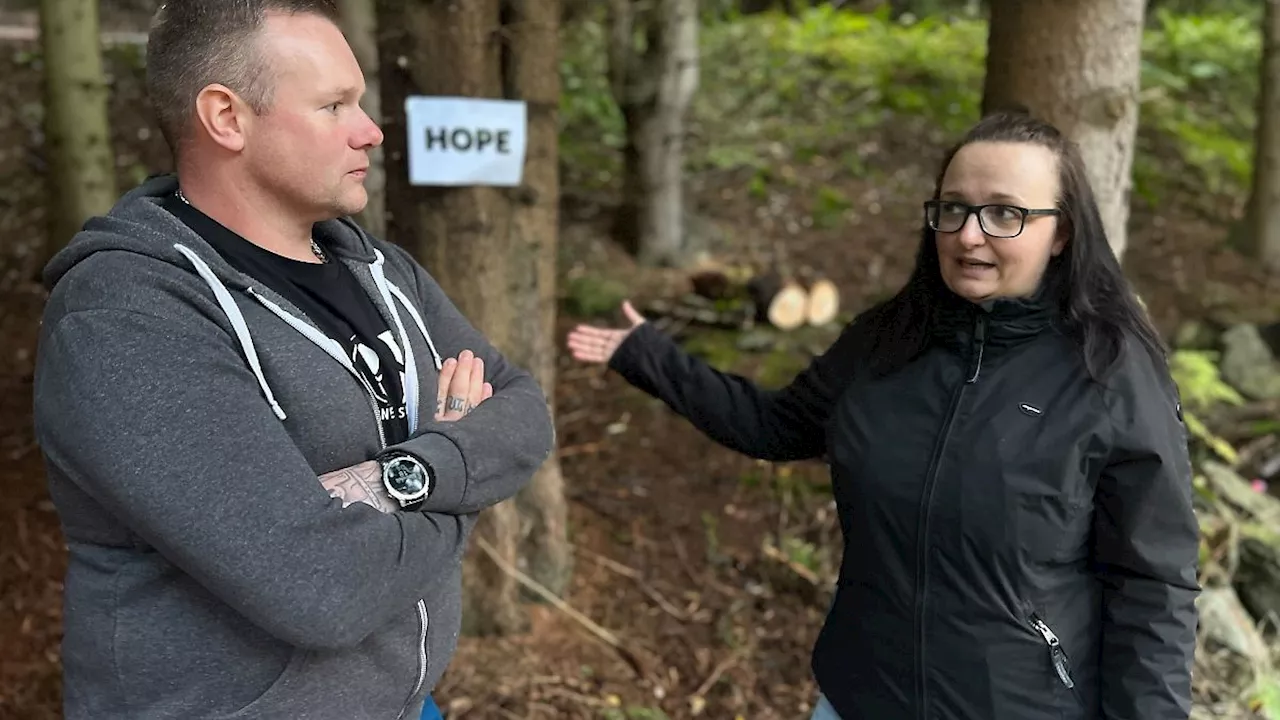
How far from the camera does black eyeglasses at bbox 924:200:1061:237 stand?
203 cm

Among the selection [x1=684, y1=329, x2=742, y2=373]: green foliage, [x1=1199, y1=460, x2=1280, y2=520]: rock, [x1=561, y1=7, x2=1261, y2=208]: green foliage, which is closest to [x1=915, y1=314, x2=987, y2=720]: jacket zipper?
[x1=1199, y1=460, x2=1280, y2=520]: rock

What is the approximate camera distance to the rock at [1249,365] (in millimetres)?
6070

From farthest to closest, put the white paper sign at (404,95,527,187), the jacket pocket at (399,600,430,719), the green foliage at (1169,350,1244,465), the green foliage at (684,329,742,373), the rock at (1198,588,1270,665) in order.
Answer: the green foliage at (684,329,742,373), the green foliage at (1169,350,1244,465), the rock at (1198,588,1270,665), the white paper sign at (404,95,527,187), the jacket pocket at (399,600,430,719)

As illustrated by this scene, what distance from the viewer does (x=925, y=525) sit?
6.64ft

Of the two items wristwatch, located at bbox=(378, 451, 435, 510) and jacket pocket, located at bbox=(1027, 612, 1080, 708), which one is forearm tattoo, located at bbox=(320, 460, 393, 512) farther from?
jacket pocket, located at bbox=(1027, 612, 1080, 708)

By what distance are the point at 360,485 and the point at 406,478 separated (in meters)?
0.08

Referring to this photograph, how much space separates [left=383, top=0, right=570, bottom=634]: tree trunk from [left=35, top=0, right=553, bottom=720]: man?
138cm

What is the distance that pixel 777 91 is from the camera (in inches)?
475

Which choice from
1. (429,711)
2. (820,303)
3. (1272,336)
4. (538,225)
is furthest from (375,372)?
(1272,336)

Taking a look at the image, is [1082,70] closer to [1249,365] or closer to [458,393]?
[458,393]

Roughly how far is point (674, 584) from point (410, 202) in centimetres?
202

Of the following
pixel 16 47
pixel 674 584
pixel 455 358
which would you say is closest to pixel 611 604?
pixel 674 584

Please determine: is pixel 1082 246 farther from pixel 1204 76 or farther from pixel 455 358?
pixel 1204 76

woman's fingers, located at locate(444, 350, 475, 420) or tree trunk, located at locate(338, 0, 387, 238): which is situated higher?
tree trunk, located at locate(338, 0, 387, 238)
